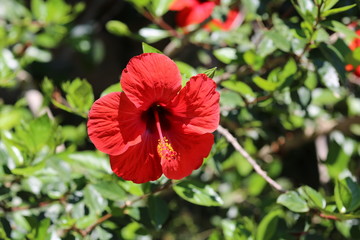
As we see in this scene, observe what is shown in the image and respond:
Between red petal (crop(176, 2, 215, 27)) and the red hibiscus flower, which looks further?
red petal (crop(176, 2, 215, 27))

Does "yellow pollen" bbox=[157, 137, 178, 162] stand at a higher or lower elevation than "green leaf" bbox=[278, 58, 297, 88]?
lower

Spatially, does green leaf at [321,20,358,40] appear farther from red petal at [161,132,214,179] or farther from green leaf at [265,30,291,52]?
red petal at [161,132,214,179]

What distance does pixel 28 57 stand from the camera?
71.5 inches

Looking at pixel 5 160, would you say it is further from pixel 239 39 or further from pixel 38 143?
pixel 239 39

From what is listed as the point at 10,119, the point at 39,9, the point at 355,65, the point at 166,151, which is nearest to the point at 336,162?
the point at 355,65

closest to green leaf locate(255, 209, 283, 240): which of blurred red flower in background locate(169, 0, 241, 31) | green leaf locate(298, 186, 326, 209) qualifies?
green leaf locate(298, 186, 326, 209)

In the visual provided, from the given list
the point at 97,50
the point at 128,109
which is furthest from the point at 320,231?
the point at 97,50

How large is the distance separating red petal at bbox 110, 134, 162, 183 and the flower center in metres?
0.03

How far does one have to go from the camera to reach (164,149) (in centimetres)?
99

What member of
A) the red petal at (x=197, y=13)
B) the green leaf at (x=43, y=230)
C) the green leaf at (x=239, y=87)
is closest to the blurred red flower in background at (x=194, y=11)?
the red petal at (x=197, y=13)

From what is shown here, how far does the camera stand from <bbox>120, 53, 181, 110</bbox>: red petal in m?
→ 0.89

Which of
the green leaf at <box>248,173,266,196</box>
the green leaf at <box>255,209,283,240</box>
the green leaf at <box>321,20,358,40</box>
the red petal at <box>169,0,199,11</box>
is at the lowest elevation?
the green leaf at <box>248,173,266,196</box>

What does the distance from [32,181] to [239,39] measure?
2.42 feet

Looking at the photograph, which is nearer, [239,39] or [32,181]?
[32,181]
